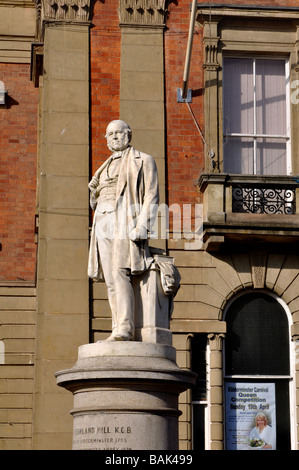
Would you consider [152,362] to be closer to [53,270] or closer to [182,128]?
[53,270]

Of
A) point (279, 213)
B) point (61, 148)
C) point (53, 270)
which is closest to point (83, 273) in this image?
point (53, 270)

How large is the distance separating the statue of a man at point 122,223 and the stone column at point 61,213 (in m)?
6.38

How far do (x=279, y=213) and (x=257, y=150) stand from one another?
163 cm

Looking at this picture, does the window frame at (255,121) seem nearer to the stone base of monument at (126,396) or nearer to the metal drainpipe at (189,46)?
the metal drainpipe at (189,46)

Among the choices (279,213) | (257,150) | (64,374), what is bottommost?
(64,374)

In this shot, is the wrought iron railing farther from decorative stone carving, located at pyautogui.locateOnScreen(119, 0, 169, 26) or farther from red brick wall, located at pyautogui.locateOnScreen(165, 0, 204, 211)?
decorative stone carving, located at pyautogui.locateOnScreen(119, 0, 169, 26)

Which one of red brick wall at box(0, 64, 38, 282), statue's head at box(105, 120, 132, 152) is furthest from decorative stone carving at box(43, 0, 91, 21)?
statue's head at box(105, 120, 132, 152)

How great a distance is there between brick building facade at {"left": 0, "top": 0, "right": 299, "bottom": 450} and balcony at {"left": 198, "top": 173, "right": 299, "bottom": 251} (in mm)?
26

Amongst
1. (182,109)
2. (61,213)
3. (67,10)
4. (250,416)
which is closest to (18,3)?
(67,10)

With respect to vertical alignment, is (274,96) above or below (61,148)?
above

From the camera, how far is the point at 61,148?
2138 cm

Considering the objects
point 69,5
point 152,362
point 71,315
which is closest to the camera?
point 152,362

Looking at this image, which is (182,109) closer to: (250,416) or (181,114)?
(181,114)

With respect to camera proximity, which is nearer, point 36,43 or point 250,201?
point 250,201
